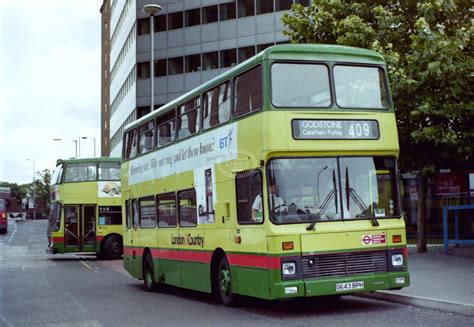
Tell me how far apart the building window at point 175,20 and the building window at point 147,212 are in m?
34.4

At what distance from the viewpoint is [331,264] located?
11000mm

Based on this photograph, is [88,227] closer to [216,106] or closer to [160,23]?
[216,106]

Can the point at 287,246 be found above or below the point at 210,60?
below

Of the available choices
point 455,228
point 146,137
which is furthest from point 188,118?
point 455,228

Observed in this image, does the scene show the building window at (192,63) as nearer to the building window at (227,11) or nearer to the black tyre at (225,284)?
the building window at (227,11)

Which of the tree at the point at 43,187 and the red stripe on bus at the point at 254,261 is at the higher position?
the tree at the point at 43,187

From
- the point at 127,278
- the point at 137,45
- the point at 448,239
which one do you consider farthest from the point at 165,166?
the point at 137,45

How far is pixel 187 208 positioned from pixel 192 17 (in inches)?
1461

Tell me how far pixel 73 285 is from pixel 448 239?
1078 centimetres

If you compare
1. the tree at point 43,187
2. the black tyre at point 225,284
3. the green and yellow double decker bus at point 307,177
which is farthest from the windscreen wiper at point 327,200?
the tree at point 43,187

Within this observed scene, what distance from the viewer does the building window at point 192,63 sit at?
49531mm

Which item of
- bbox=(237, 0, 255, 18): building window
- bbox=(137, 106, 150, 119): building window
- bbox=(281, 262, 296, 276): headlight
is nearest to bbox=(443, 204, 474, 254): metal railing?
bbox=(281, 262, 296, 276): headlight

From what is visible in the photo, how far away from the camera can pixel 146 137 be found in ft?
57.0

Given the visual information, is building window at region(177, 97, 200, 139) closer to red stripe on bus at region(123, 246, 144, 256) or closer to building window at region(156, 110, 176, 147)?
building window at region(156, 110, 176, 147)
